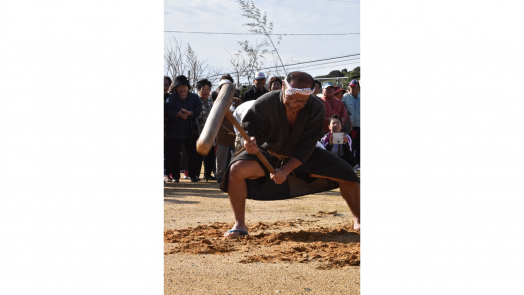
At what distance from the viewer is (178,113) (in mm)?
6516

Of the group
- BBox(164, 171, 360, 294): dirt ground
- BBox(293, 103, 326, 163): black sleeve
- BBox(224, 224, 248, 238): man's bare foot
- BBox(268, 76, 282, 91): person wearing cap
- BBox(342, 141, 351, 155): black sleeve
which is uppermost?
BBox(268, 76, 282, 91): person wearing cap

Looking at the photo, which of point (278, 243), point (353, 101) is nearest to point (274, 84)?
point (353, 101)

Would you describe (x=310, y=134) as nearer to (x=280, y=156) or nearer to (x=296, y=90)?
(x=280, y=156)

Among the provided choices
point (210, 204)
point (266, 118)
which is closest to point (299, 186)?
point (266, 118)

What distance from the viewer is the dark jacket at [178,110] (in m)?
6.57

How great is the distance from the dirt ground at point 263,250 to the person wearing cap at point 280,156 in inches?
11.2

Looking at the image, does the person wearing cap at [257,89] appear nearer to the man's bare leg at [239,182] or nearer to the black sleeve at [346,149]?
the black sleeve at [346,149]

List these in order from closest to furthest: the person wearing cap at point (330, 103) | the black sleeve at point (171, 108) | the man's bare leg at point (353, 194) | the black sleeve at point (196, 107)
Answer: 1. the man's bare leg at point (353, 194)
2. the black sleeve at point (171, 108)
3. the black sleeve at point (196, 107)
4. the person wearing cap at point (330, 103)

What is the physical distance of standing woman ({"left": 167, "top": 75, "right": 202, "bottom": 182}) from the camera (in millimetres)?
6555

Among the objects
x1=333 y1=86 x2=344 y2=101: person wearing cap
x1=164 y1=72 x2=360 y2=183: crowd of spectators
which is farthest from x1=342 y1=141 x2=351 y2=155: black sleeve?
x1=333 y1=86 x2=344 y2=101: person wearing cap

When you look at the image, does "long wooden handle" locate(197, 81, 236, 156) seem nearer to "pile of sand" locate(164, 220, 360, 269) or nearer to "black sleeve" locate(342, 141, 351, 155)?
"pile of sand" locate(164, 220, 360, 269)

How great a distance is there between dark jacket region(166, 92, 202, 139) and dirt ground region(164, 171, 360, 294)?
173 cm

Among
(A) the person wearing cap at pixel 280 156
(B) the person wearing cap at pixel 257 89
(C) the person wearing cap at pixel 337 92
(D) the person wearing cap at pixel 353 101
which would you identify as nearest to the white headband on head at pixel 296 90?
(A) the person wearing cap at pixel 280 156

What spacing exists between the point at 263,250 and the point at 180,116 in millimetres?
3707
